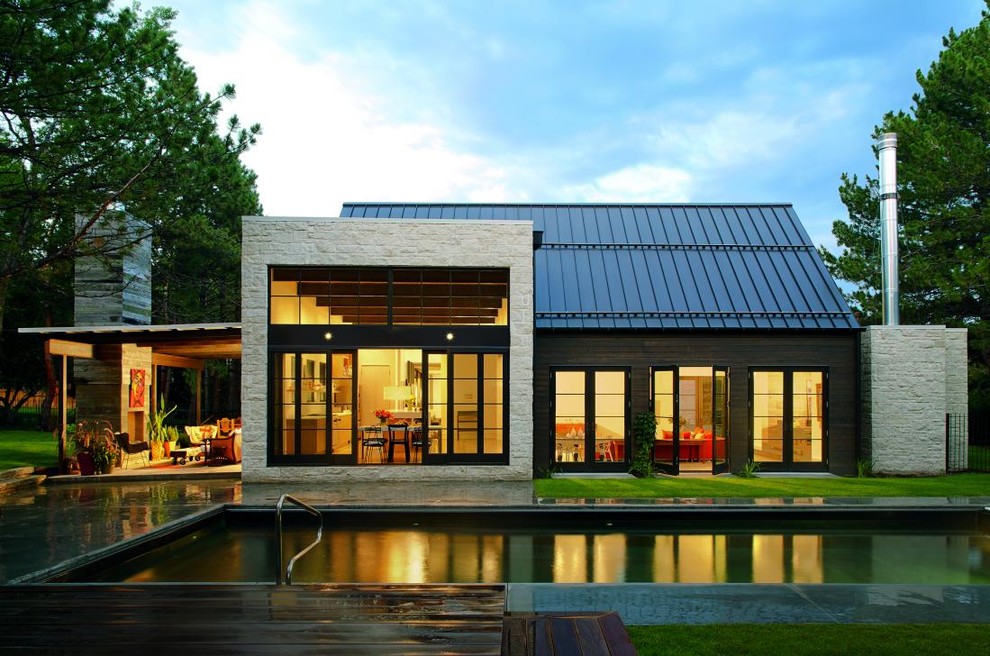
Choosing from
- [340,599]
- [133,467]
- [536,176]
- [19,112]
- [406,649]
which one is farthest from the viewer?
[536,176]

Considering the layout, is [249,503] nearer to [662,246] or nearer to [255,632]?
[255,632]

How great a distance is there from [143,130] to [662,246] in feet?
35.7

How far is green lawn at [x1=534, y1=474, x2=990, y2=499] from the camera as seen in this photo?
1069cm

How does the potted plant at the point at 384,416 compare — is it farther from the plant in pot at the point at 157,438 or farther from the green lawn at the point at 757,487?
the plant in pot at the point at 157,438

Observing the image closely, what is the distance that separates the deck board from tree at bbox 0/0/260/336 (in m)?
6.36

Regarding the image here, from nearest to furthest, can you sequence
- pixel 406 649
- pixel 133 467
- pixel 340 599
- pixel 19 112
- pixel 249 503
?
pixel 406 649 < pixel 340 599 < pixel 19 112 < pixel 249 503 < pixel 133 467

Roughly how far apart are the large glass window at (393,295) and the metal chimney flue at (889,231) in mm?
8433

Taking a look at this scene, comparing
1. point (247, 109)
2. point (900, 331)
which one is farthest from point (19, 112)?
point (900, 331)

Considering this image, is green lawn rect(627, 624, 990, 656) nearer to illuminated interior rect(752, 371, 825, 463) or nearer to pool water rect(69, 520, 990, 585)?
pool water rect(69, 520, 990, 585)

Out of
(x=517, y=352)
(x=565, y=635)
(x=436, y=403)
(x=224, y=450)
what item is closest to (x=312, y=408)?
(x=436, y=403)

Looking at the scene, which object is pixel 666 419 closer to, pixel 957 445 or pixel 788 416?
pixel 788 416

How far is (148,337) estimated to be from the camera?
14.3 meters

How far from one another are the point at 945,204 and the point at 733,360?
11.4 m

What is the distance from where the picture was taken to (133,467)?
14062mm
